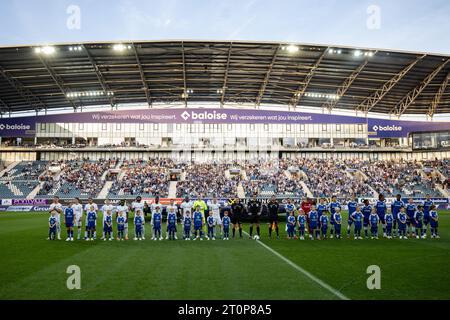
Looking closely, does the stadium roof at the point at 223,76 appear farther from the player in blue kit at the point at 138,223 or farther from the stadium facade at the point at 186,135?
the player in blue kit at the point at 138,223

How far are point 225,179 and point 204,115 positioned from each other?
426 inches

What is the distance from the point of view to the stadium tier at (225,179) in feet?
140

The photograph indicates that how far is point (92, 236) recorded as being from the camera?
54.9ft

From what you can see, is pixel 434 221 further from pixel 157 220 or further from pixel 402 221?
pixel 157 220

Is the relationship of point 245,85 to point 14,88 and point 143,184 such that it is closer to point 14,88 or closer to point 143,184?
point 143,184

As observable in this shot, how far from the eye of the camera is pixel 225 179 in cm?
4559

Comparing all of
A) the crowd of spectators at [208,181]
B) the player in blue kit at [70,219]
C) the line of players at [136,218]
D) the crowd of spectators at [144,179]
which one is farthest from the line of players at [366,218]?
the crowd of spectators at [144,179]

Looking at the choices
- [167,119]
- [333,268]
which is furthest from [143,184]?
[333,268]

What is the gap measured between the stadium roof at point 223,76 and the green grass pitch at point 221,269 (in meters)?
28.6

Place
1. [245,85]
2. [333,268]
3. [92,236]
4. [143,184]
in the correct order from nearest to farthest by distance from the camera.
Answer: [333,268] → [92,236] → [143,184] → [245,85]

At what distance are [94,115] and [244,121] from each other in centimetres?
2178

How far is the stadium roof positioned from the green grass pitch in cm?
2865

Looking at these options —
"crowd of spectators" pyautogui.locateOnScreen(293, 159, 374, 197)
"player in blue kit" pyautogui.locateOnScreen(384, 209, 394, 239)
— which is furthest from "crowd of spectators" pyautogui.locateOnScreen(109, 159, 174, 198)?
"player in blue kit" pyautogui.locateOnScreen(384, 209, 394, 239)
